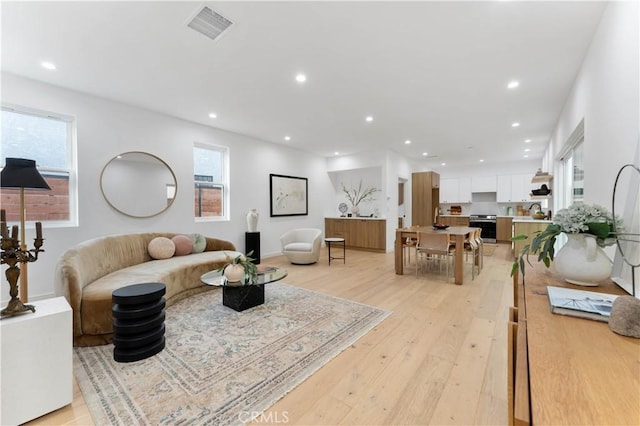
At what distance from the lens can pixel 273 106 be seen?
13.4 ft

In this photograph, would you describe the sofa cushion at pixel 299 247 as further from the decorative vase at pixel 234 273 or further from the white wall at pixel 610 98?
the white wall at pixel 610 98

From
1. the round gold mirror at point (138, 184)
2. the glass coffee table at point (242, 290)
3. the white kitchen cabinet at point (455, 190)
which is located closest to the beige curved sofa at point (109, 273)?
the glass coffee table at point (242, 290)

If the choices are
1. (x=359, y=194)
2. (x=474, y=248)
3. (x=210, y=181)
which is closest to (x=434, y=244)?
(x=474, y=248)

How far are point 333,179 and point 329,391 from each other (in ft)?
23.0

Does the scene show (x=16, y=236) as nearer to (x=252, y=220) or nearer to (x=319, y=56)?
(x=319, y=56)

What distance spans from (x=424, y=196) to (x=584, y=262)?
7219mm

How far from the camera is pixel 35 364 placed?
59.7 inches

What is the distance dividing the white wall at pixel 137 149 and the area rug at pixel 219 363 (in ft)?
6.01

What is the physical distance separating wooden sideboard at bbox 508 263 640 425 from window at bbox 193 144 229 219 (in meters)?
5.12

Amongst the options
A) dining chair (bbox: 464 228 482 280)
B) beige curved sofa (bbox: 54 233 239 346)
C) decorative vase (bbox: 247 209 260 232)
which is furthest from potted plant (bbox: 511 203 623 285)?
Result: decorative vase (bbox: 247 209 260 232)

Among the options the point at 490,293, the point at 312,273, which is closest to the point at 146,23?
the point at 312,273

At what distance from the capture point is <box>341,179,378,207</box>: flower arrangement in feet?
26.2

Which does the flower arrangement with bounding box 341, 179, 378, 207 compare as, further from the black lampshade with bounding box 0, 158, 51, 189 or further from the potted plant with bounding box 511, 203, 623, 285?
the black lampshade with bounding box 0, 158, 51, 189

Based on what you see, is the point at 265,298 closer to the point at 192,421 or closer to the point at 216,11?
the point at 192,421
